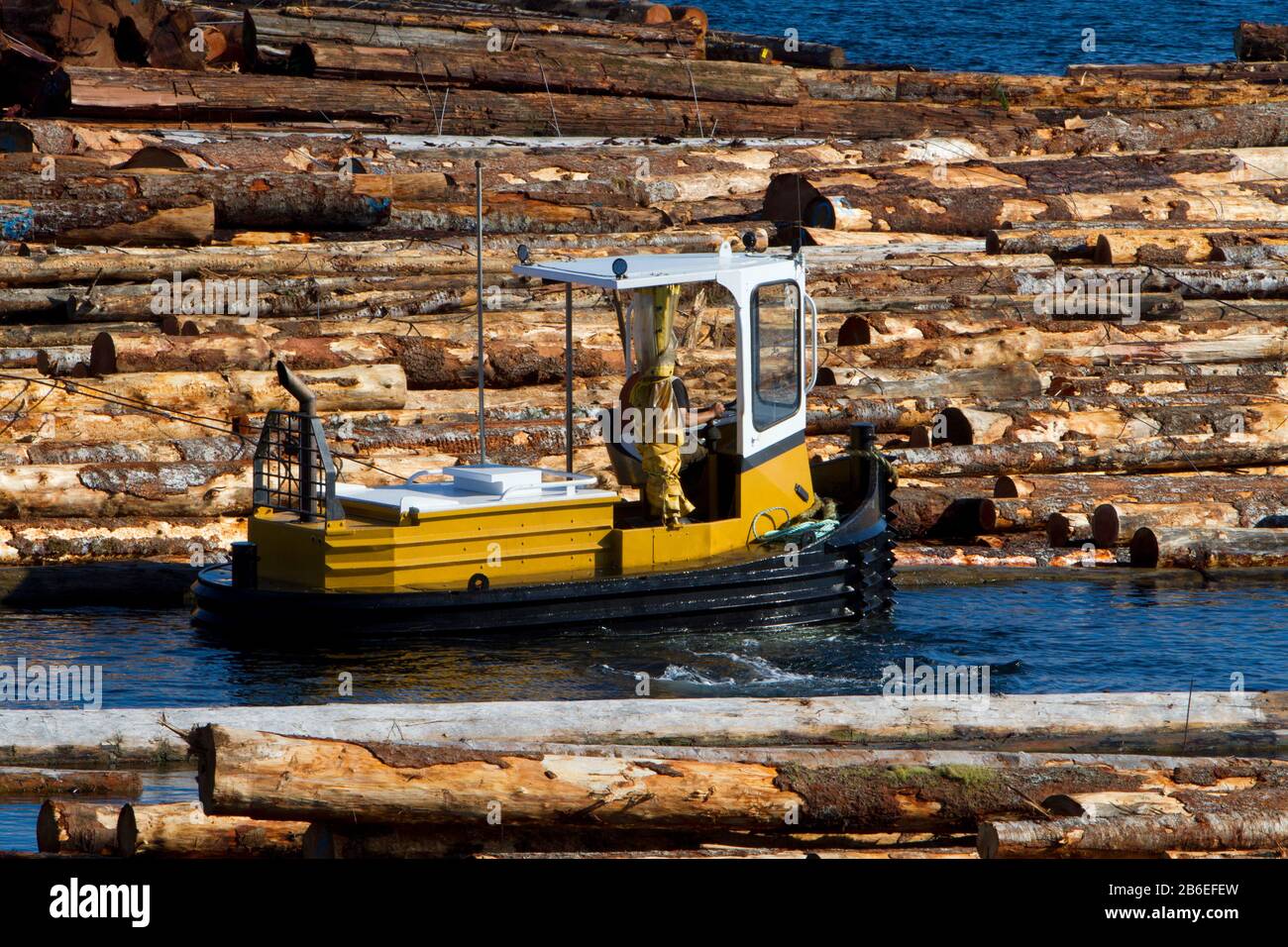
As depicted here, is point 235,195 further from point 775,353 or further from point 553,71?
point 775,353

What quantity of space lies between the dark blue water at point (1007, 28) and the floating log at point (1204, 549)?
33.9 metres

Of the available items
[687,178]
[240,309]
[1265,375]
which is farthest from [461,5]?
[1265,375]

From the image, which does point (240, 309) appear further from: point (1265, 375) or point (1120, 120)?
point (1120, 120)

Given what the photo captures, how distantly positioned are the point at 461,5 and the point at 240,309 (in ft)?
48.1

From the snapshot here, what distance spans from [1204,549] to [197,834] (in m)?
9.87

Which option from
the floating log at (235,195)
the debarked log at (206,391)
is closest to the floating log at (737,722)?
the debarked log at (206,391)

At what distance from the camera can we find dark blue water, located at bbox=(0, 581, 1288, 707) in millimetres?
11047

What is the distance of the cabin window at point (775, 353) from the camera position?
1258 cm

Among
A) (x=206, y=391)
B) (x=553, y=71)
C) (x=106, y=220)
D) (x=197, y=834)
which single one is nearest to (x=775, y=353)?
(x=206, y=391)

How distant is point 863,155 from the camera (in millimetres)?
23625

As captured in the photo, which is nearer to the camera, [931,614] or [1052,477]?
[931,614]

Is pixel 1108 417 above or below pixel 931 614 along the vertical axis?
above

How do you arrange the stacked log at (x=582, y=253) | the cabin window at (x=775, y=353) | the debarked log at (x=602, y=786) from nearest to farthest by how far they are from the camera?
1. the debarked log at (x=602, y=786)
2. the cabin window at (x=775, y=353)
3. the stacked log at (x=582, y=253)

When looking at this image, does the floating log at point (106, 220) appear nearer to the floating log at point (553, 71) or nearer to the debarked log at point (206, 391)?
the debarked log at point (206, 391)
